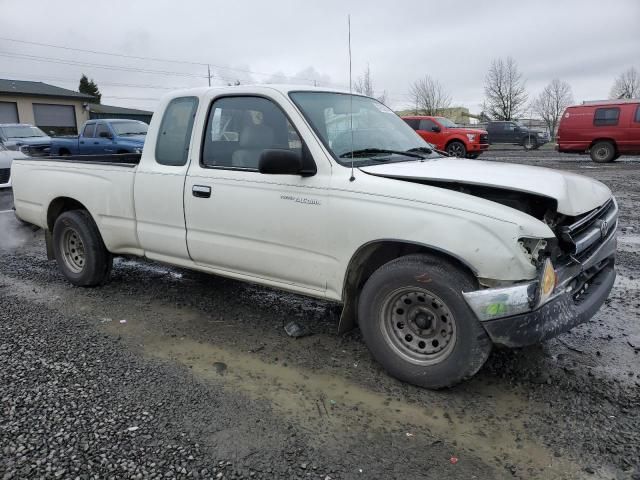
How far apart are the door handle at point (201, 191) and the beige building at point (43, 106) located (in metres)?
38.6

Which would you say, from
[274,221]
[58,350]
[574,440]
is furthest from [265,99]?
[574,440]

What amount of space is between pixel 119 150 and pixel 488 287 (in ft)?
48.2

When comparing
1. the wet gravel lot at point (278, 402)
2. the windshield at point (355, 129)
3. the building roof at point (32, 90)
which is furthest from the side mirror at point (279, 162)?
the building roof at point (32, 90)

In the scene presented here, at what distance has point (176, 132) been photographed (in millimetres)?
4426

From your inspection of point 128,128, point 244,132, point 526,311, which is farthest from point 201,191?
point 128,128

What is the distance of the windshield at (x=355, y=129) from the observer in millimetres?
3723

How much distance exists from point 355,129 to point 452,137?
1683 centimetres

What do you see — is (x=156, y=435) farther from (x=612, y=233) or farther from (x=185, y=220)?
(x=612, y=233)

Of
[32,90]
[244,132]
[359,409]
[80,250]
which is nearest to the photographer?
[359,409]

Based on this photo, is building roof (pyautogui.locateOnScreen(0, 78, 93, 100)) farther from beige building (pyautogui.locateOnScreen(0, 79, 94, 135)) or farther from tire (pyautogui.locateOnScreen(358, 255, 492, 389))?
tire (pyautogui.locateOnScreen(358, 255, 492, 389))

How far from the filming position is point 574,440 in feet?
9.05

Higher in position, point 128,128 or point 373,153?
point 128,128

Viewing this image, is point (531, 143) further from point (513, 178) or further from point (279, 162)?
point (279, 162)

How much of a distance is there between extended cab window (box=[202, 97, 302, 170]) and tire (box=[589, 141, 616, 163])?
1750cm
